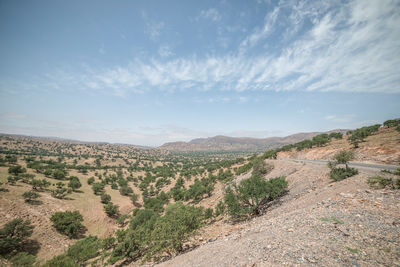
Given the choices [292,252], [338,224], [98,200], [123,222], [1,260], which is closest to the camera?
[292,252]

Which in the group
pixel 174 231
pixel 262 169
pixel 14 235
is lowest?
pixel 14 235

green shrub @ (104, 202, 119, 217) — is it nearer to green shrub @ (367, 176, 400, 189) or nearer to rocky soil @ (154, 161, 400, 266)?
rocky soil @ (154, 161, 400, 266)

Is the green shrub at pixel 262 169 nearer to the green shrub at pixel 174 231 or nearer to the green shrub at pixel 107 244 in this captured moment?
the green shrub at pixel 174 231

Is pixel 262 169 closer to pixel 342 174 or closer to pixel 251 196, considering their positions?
pixel 342 174

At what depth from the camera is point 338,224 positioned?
7125mm

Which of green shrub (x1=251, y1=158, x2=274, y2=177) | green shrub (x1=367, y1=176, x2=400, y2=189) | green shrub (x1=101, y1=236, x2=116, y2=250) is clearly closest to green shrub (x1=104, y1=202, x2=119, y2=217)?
green shrub (x1=101, y1=236, x2=116, y2=250)

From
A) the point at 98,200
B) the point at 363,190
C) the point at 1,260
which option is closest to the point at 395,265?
the point at 363,190

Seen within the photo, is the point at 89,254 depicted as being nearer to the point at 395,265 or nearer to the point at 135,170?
the point at 395,265

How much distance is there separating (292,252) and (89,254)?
82.5 feet

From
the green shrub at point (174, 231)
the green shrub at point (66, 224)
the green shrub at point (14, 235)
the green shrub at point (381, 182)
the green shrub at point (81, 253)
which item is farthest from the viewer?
the green shrub at point (66, 224)

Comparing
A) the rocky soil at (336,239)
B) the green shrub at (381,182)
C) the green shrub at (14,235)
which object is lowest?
the green shrub at (14,235)

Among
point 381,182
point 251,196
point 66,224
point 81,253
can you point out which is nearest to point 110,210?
point 66,224

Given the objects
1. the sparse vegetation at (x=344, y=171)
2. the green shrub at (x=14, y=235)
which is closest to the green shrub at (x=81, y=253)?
the green shrub at (x=14, y=235)

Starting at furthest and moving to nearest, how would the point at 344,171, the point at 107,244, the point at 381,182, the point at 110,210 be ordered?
1. the point at 110,210
2. the point at 107,244
3. the point at 344,171
4. the point at 381,182
